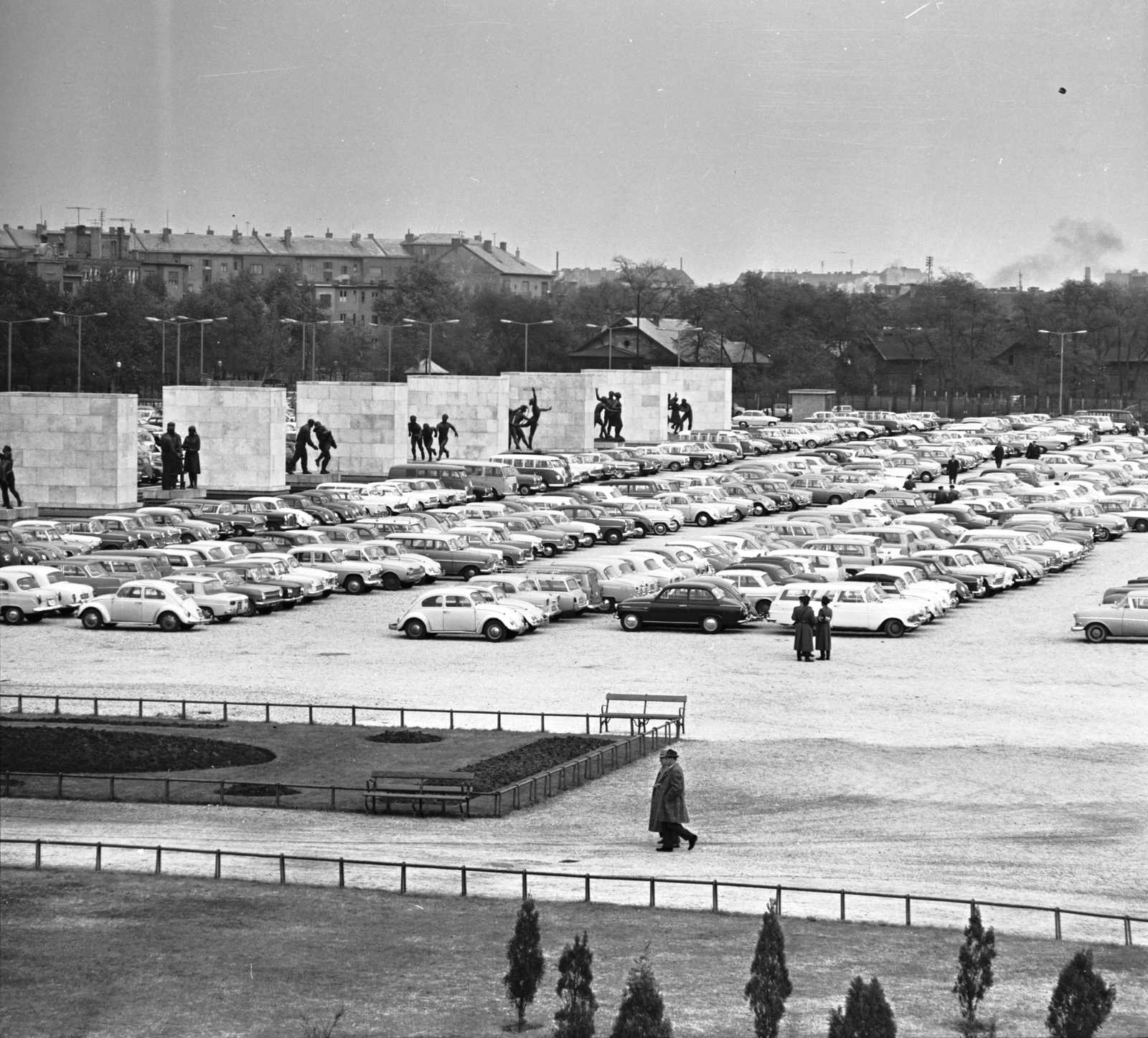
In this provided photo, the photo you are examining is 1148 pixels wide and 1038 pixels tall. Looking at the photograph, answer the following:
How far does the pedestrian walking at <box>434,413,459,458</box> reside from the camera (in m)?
86.4

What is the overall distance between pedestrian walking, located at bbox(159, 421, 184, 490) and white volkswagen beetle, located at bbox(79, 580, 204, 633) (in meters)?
30.0

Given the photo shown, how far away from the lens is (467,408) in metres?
91.7

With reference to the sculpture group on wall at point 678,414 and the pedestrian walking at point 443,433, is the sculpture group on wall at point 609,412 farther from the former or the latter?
the pedestrian walking at point 443,433

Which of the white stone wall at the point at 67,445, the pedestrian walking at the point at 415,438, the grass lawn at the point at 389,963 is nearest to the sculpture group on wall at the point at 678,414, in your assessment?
the pedestrian walking at the point at 415,438

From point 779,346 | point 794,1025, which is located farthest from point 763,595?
point 779,346

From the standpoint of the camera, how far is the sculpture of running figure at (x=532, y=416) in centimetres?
9438

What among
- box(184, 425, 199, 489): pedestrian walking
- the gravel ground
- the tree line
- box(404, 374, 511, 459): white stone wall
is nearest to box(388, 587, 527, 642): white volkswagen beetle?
the gravel ground

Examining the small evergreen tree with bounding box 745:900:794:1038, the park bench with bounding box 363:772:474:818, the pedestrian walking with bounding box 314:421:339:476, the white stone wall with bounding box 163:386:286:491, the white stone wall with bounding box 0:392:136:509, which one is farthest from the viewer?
the pedestrian walking with bounding box 314:421:339:476

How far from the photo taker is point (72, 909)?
20.9 meters

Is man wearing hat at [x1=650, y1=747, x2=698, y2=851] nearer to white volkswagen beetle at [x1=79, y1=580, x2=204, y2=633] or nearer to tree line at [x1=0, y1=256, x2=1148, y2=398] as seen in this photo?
white volkswagen beetle at [x1=79, y1=580, x2=204, y2=633]

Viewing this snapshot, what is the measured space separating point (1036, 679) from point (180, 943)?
21532mm

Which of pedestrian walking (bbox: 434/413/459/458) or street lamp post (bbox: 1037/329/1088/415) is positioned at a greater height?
street lamp post (bbox: 1037/329/1088/415)

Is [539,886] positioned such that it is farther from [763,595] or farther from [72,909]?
[763,595]

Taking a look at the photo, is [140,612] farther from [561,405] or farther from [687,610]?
[561,405]
